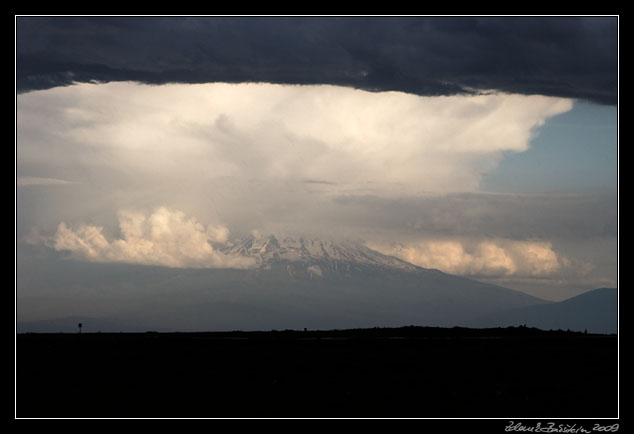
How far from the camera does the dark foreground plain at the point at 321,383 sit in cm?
4550

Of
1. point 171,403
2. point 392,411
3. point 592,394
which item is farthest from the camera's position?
point 592,394

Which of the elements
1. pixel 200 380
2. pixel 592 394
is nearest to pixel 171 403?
pixel 200 380

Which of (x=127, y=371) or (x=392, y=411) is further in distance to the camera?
(x=127, y=371)

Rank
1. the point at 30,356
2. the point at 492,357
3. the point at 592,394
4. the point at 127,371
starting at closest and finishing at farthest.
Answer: the point at 592,394, the point at 127,371, the point at 492,357, the point at 30,356

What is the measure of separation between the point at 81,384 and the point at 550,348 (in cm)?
5247

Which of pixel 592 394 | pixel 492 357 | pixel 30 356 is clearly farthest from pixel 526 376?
pixel 30 356

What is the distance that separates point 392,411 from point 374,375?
51.8 feet

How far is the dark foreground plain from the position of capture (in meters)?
45.5

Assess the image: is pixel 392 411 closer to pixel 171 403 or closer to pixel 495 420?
pixel 495 420

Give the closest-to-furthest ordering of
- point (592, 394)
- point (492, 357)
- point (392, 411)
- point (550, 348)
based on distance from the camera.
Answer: point (392, 411) < point (592, 394) < point (492, 357) < point (550, 348)

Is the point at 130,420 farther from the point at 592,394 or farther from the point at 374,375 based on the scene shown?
the point at 592,394

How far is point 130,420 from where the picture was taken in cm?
4094

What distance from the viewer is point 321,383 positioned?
55.9 meters

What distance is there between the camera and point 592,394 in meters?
51.8
